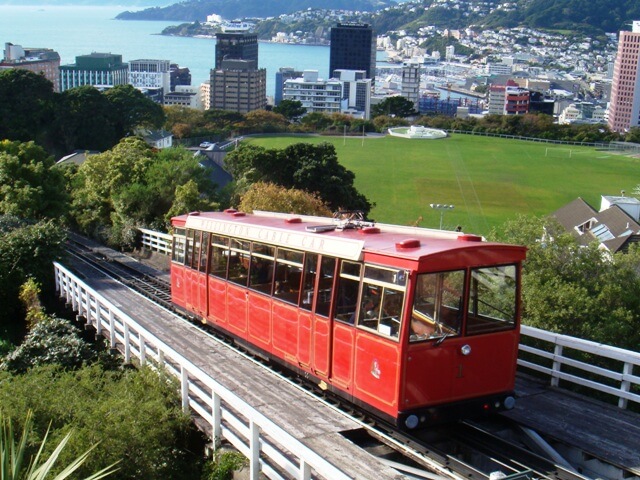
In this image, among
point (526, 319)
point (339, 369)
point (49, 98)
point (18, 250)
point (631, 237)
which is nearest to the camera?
point (339, 369)

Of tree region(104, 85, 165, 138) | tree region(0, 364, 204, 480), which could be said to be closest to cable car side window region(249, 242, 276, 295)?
tree region(0, 364, 204, 480)

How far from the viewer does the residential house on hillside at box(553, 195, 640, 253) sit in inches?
1688

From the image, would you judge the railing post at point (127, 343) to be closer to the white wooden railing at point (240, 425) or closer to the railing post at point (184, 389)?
the white wooden railing at point (240, 425)

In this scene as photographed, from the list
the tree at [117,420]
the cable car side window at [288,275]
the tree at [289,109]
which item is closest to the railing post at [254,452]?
the tree at [117,420]

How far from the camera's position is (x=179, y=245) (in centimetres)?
1653

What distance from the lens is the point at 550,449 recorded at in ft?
30.6

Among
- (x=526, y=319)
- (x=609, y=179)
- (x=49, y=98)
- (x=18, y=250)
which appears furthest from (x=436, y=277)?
(x=609, y=179)

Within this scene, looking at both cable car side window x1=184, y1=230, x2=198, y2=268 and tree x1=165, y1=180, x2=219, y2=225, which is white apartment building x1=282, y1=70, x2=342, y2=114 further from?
cable car side window x1=184, y1=230, x2=198, y2=268

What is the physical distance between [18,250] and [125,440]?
13254 mm

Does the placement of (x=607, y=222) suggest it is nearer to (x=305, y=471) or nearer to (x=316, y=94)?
(x=305, y=471)

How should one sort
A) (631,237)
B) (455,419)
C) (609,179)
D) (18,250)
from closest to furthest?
1. (455,419)
2. (18,250)
3. (631,237)
4. (609,179)

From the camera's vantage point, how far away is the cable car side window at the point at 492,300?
386 inches

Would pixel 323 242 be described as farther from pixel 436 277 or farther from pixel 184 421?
pixel 184 421

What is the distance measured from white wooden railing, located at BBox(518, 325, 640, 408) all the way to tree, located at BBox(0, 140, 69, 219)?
20128 mm
